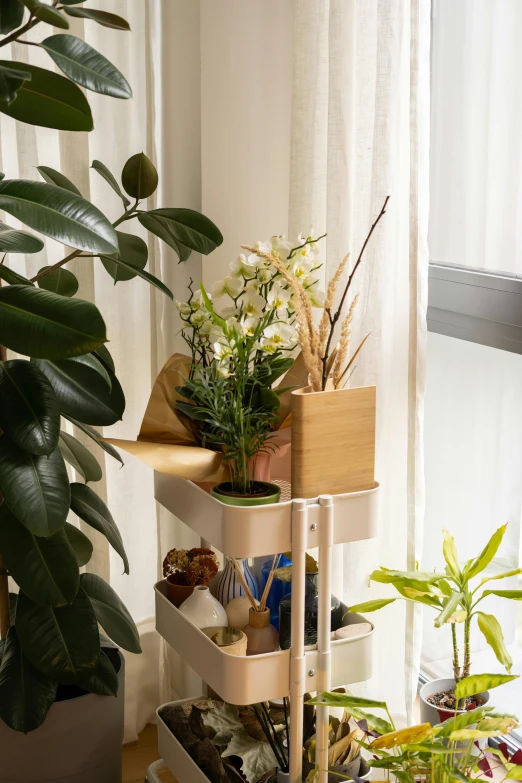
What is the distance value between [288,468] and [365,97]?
737 mm

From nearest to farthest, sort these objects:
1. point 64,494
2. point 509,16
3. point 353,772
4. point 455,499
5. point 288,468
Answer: point 64,494 < point 353,772 < point 288,468 < point 509,16 < point 455,499

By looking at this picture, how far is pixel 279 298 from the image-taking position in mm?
1368

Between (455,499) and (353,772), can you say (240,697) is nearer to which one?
(353,772)

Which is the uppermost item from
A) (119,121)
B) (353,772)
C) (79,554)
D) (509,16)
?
(509,16)

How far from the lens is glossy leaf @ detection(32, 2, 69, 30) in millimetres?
1049

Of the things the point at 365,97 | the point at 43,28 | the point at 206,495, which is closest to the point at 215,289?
the point at 206,495

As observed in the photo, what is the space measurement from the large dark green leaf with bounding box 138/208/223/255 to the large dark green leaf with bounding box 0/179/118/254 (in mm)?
378

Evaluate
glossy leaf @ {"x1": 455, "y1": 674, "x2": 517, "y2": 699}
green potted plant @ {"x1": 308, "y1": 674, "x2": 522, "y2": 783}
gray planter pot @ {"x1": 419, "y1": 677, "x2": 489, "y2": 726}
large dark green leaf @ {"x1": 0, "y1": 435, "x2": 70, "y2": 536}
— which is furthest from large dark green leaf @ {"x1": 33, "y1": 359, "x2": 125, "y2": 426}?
gray planter pot @ {"x1": 419, "y1": 677, "x2": 489, "y2": 726}

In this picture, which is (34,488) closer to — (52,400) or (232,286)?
(52,400)

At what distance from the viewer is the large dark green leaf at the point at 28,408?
3.99 feet

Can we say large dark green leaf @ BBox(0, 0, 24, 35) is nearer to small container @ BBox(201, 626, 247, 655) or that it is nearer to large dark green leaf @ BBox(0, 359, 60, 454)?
large dark green leaf @ BBox(0, 359, 60, 454)

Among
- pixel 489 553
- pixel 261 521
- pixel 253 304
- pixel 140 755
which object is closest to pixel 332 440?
pixel 261 521

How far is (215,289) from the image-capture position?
4.78 feet

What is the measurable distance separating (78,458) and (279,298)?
1.72 feet
